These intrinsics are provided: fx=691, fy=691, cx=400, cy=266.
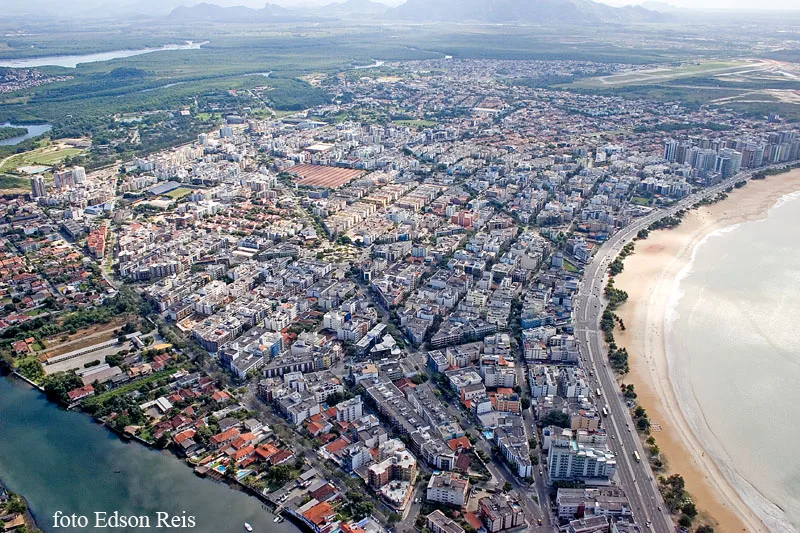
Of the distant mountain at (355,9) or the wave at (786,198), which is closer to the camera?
the wave at (786,198)

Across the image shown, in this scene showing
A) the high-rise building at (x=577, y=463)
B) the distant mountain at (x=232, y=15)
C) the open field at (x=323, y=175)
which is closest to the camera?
the high-rise building at (x=577, y=463)

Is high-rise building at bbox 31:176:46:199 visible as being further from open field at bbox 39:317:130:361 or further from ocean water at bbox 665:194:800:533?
ocean water at bbox 665:194:800:533

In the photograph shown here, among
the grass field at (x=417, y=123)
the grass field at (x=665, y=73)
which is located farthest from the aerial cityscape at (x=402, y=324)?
the grass field at (x=665, y=73)

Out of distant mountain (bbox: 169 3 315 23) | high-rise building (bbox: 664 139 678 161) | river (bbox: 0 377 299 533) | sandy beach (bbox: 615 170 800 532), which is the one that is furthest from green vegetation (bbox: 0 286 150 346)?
distant mountain (bbox: 169 3 315 23)

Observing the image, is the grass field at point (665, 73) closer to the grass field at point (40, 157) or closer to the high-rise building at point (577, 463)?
the grass field at point (40, 157)

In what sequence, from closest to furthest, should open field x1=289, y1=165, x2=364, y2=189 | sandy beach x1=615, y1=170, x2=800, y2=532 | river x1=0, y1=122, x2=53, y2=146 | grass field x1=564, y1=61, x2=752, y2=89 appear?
1. sandy beach x1=615, y1=170, x2=800, y2=532
2. open field x1=289, y1=165, x2=364, y2=189
3. river x1=0, y1=122, x2=53, y2=146
4. grass field x1=564, y1=61, x2=752, y2=89

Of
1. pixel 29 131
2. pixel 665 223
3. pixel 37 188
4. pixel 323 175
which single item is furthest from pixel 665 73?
pixel 37 188
